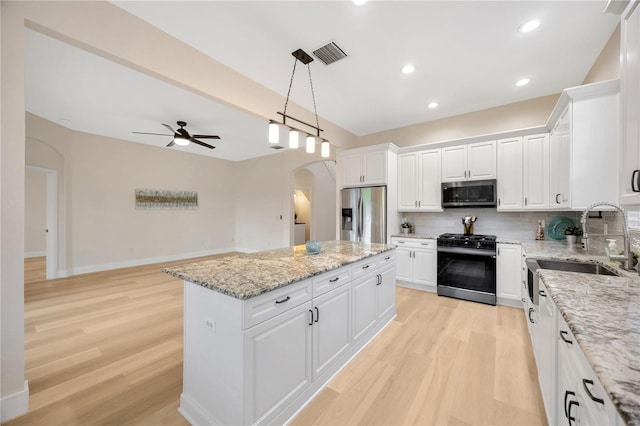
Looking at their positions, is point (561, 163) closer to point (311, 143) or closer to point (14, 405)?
point (311, 143)

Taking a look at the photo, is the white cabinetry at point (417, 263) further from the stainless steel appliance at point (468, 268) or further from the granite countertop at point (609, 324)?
the granite countertop at point (609, 324)

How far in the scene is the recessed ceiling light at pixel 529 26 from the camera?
7.17 feet

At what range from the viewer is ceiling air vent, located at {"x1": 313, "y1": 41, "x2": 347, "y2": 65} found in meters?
2.49

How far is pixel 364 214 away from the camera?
14.7ft

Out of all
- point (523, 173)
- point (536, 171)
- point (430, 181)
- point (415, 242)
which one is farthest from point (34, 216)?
point (536, 171)

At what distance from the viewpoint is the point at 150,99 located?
145 inches

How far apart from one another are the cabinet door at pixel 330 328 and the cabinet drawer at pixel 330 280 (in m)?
0.04

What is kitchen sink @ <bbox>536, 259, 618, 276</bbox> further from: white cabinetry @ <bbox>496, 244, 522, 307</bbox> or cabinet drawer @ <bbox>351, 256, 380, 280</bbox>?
cabinet drawer @ <bbox>351, 256, 380, 280</bbox>

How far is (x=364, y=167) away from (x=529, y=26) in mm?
2690

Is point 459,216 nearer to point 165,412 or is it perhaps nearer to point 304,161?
point 304,161

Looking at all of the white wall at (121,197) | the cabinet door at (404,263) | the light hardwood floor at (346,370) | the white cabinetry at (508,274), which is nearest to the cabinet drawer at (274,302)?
the light hardwood floor at (346,370)

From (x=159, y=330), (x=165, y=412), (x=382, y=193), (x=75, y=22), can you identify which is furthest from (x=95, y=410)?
(x=382, y=193)

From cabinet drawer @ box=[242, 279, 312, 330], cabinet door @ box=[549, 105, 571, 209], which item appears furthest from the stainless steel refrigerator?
cabinet drawer @ box=[242, 279, 312, 330]

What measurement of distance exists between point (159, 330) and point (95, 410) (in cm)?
112
